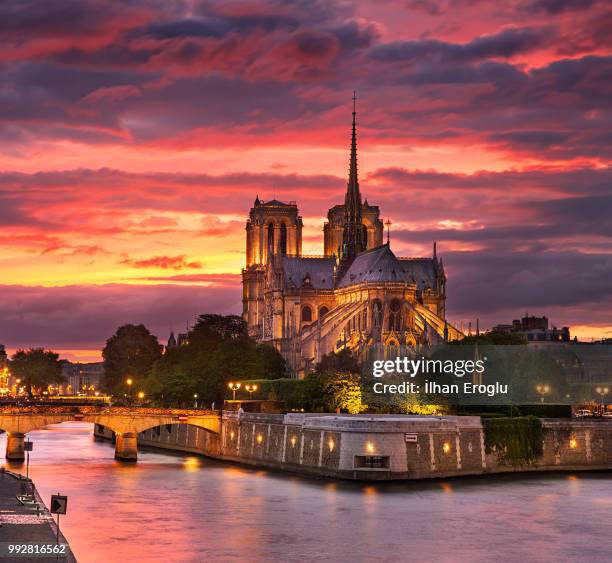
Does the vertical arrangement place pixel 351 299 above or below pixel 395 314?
above

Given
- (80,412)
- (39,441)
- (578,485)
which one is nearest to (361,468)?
(578,485)

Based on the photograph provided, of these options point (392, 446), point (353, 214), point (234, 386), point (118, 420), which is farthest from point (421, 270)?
point (392, 446)

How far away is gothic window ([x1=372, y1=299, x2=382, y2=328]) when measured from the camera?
15450cm

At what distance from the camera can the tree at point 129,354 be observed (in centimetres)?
16812

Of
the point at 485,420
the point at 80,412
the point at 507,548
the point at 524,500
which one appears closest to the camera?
the point at 507,548

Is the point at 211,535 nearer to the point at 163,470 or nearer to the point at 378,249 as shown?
the point at 163,470

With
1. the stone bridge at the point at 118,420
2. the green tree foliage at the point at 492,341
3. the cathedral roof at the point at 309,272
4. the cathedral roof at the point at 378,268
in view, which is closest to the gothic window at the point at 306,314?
the cathedral roof at the point at 309,272

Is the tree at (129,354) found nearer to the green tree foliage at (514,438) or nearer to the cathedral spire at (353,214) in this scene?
the cathedral spire at (353,214)

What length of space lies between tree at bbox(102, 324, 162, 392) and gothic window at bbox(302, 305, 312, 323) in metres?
20.6

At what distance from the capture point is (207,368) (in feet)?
424

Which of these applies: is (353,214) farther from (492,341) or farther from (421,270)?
(492,341)

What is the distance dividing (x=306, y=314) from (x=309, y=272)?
6.87 m

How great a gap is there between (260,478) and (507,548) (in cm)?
2763

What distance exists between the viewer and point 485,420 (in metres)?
82.6
